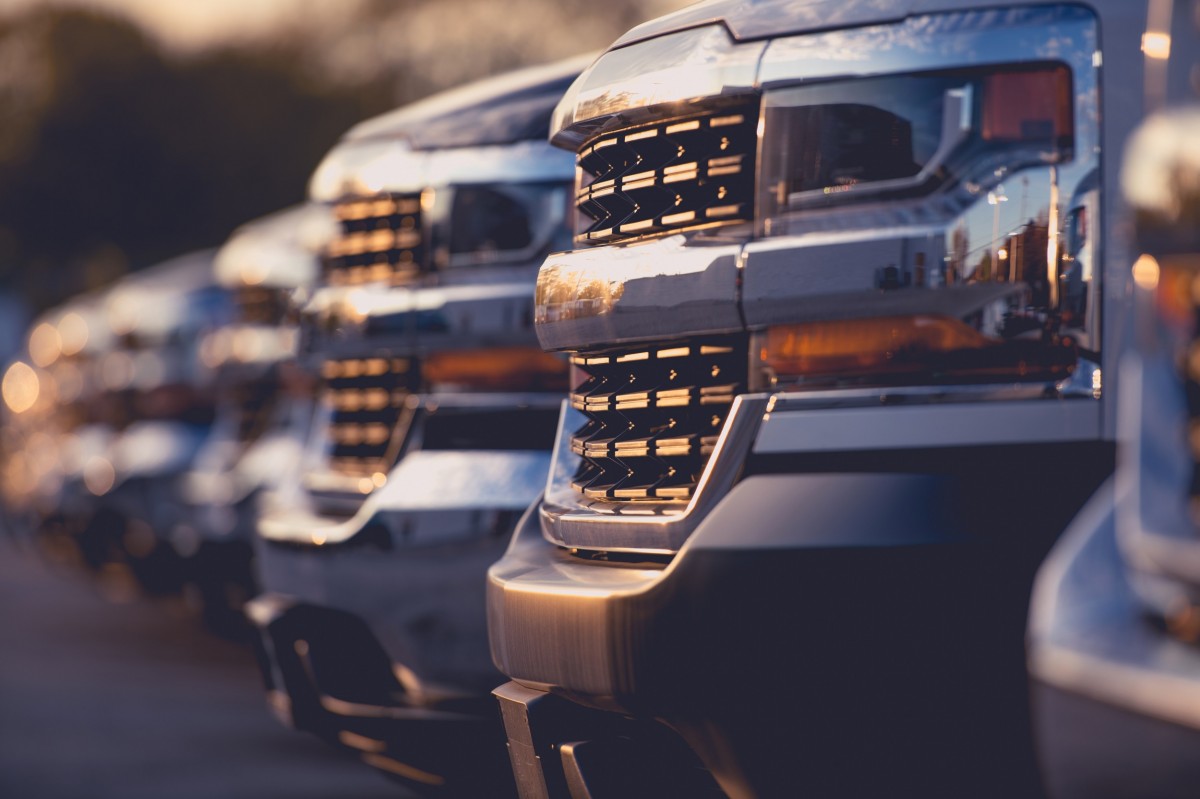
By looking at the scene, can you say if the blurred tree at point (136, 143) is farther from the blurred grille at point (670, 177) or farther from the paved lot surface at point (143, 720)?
the blurred grille at point (670, 177)

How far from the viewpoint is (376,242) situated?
17.8 feet

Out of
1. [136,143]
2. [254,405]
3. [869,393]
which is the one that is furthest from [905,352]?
[136,143]

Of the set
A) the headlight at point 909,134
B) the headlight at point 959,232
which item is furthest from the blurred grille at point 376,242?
the headlight at point 959,232

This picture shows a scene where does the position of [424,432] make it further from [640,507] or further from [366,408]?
[640,507]

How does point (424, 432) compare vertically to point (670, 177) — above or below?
below

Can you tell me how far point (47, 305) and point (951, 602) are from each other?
45710 mm

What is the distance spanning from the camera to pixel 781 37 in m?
3.52

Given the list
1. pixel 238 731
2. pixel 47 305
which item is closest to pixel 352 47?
pixel 47 305

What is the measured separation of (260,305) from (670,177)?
192 inches

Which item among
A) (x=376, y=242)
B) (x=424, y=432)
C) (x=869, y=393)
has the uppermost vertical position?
(x=376, y=242)

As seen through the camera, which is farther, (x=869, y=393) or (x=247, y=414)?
(x=247, y=414)

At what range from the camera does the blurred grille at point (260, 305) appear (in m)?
8.27

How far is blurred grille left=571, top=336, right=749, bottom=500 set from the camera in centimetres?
361

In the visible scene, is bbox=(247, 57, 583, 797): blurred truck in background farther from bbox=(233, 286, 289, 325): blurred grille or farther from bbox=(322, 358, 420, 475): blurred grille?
bbox=(233, 286, 289, 325): blurred grille
